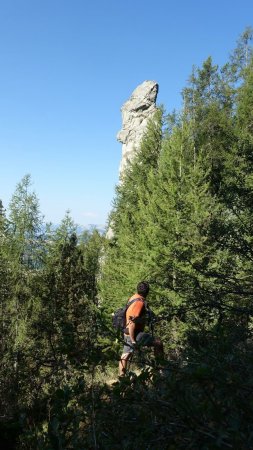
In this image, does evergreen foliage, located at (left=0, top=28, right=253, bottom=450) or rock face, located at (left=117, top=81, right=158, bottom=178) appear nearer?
evergreen foliage, located at (left=0, top=28, right=253, bottom=450)

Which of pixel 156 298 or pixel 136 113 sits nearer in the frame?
pixel 156 298

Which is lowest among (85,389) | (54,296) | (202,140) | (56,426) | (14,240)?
(56,426)

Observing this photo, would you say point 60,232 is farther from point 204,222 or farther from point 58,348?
point 58,348

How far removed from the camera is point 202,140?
22.5 metres

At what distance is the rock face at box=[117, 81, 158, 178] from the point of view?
4912 cm

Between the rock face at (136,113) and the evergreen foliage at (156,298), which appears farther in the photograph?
the rock face at (136,113)

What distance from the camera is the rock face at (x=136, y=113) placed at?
4912 centimetres

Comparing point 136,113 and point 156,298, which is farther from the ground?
point 136,113

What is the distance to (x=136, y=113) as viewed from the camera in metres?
51.2

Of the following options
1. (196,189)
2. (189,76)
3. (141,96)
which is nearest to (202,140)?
(189,76)

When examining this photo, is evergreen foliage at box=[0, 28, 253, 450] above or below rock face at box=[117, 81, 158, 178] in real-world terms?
below

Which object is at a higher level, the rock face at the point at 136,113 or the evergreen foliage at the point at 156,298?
the rock face at the point at 136,113

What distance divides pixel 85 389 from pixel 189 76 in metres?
25.0

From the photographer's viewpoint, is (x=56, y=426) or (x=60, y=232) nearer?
(x=56, y=426)
